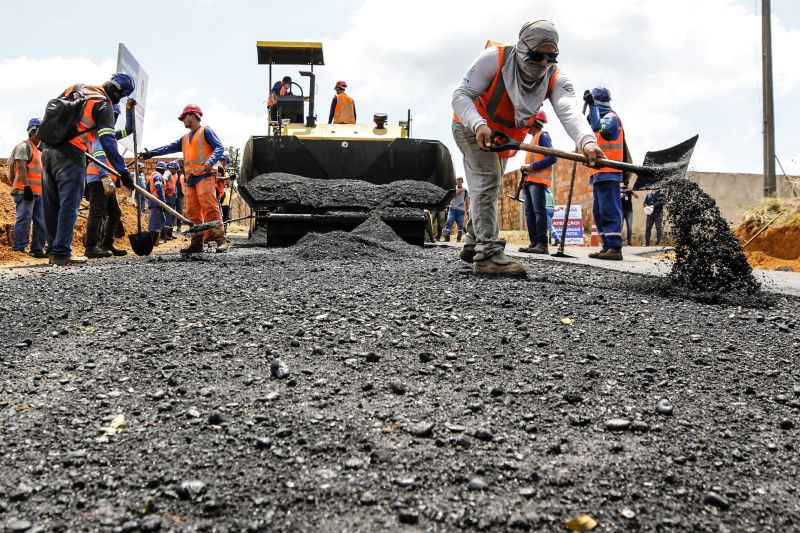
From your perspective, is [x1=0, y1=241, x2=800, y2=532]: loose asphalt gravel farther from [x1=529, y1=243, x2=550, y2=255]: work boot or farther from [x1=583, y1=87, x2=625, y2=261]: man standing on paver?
[x1=529, y1=243, x2=550, y2=255]: work boot

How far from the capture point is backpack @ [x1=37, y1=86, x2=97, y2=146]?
206 inches

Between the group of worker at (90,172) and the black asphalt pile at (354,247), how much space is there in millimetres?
1432

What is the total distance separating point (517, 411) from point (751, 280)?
2441 millimetres

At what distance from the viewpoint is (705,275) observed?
371 cm

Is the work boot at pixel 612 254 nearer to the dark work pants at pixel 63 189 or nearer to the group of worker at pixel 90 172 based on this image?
the group of worker at pixel 90 172

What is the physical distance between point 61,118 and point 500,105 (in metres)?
3.60

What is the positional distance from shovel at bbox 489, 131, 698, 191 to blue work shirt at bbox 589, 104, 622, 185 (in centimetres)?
127

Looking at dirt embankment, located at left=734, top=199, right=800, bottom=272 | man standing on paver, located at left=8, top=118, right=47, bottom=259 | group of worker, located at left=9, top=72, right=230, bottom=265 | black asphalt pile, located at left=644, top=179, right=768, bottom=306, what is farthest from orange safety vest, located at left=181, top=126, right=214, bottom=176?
dirt embankment, located at left=734, top=199, right=800, bottom=272

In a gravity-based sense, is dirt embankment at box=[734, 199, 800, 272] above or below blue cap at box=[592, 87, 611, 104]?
below

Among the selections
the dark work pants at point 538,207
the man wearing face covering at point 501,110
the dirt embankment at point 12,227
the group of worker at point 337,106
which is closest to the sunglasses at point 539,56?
the man wearing face covering at point 501,110

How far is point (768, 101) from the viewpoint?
9.98 metres

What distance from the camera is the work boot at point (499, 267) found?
13.2 ft

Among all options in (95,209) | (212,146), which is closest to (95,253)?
(95,209)

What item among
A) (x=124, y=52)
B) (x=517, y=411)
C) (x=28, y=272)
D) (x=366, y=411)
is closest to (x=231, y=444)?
(x=366, y=411)
